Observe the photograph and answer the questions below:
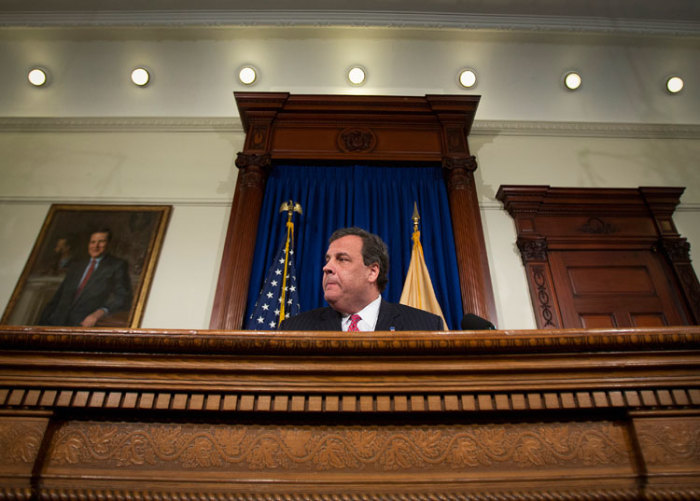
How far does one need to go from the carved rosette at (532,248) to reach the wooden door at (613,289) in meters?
0.12

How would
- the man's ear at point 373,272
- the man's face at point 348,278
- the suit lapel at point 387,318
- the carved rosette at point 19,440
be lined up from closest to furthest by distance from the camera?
1. the carved rosette at point 19,440
2. the suit lapel at point 387,318
3. the man's face at point 348,278
4. the man's ear at point 373,272

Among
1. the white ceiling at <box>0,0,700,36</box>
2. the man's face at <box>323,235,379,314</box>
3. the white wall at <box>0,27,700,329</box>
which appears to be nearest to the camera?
the man's face at <box>323,235,379,314</box>

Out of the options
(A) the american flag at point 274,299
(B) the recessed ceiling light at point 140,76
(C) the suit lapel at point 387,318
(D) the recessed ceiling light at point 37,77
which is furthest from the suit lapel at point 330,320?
(D) the recessed ceiling light at point 37,77

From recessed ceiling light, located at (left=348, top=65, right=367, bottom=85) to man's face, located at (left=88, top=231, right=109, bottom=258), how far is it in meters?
3.21

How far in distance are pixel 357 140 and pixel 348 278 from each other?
281 centimetres

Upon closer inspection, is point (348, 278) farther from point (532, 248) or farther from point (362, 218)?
point (532, 248)

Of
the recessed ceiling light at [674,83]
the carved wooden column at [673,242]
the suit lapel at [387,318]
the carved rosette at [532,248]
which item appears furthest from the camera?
the recessed ceiling light at [674,83]

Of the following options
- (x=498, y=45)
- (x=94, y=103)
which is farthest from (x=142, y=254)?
(x=498, y=45)

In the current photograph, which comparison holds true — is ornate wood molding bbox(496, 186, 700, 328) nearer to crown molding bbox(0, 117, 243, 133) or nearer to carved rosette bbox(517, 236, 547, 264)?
carved rosette bbox(517, 236, 547, 264)

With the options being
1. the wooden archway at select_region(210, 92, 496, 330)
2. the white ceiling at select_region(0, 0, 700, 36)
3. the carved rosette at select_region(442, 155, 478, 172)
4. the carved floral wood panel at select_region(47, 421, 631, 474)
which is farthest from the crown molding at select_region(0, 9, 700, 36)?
the carved floral wood panel at select_region(47, 421, 631, 474)

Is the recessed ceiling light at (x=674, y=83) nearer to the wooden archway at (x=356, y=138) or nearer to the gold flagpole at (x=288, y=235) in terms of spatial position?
the wooden archway at (x=356, y=138)

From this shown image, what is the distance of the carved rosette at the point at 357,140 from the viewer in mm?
4683

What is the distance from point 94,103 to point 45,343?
535cm

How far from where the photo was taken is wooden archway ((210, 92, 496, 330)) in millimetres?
4238
